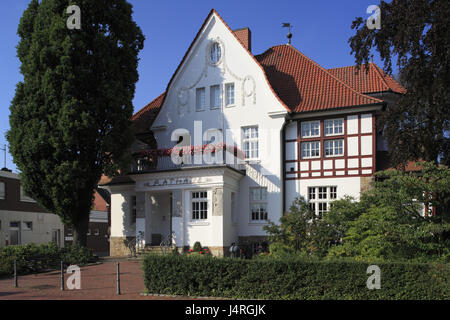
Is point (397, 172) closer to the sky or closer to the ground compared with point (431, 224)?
closer to the sky

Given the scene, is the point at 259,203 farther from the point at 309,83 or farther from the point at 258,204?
the point at 309,83

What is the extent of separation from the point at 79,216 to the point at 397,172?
14279 mm

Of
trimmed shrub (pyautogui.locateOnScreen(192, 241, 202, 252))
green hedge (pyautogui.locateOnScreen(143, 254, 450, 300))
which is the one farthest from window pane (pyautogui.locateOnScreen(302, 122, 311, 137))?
green hedge (pyautogui.locateOnScreen(143, 254, 450, 300))

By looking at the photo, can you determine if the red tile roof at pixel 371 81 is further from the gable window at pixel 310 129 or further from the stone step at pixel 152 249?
the stone step at pixel 152 249

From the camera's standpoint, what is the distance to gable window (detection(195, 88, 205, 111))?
79.0 feet

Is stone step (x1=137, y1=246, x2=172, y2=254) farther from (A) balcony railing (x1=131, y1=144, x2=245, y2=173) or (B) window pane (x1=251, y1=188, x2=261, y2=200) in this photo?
(B) window pane (x1=251, y1=188, x2=261, y2=200)

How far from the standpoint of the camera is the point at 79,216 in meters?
20.5

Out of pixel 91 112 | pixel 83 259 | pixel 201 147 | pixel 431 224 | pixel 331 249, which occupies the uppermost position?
pixel 91 112

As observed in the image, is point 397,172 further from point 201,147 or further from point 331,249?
point 201,147

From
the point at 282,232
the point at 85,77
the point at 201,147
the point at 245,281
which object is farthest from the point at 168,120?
the point at 245,281

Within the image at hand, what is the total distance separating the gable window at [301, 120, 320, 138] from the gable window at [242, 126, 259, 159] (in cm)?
240

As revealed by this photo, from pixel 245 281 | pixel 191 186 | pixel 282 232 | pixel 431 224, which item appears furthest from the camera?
pixel 191 186

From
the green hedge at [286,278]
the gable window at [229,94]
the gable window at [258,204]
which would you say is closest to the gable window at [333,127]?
the gable window at [258,204]

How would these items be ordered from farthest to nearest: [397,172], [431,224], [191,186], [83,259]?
[191,186] < [83,259] < [397,172] < [431,224]
